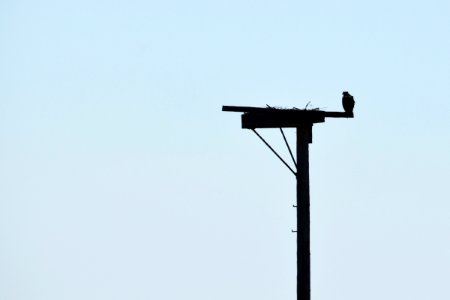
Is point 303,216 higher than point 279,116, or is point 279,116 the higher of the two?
point 279,116

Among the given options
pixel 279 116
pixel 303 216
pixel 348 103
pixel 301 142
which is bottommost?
pixel 303 216

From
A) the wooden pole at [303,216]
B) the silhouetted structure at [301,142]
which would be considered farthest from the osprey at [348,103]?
the wooden pole at [303,216]

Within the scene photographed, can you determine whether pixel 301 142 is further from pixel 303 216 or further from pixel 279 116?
pixel 303 216

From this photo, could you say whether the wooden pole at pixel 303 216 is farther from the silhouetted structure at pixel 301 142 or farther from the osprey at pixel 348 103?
the osprey at pixel 348 103

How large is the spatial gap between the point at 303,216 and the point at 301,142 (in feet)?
3.99

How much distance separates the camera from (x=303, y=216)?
15938mm

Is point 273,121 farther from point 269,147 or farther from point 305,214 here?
point 305,214

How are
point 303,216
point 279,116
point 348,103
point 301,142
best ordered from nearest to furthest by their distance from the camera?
point 303,216
point 301,142
point 279,116
point 348,103

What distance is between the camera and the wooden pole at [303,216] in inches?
619

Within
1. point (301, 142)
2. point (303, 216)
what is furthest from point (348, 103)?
point (303, 216)

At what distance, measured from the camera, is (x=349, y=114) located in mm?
16844

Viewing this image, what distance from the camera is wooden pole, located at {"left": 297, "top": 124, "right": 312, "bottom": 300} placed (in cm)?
1573

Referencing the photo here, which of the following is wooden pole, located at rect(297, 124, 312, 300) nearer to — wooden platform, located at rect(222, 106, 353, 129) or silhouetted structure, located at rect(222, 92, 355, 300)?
silhouetted structure, located at rect(222, 92, 355, 300)

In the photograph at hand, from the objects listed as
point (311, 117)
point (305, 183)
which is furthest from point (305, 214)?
point (311, 117)
